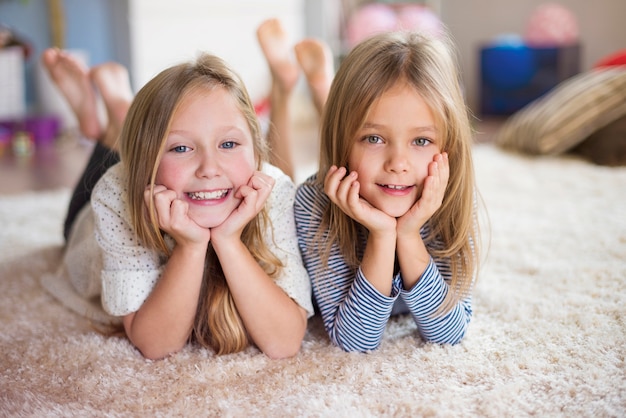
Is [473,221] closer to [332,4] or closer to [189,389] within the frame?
[189,389]

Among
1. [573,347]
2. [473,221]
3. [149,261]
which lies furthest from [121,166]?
[573,347]

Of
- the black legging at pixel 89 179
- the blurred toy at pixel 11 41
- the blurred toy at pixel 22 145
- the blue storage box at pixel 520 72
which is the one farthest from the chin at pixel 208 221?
the blue storage box at pixel 520 72

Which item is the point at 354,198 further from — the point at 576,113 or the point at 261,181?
the point at 576,113

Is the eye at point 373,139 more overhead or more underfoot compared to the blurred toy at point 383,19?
more overhead

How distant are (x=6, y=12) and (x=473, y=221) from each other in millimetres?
3285

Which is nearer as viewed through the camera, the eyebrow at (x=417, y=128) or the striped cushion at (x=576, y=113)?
the eyebrow at (x=417, y=128)

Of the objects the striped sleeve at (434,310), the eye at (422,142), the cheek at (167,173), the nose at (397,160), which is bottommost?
the striped sleeve at (434,310)

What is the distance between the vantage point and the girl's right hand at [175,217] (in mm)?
950

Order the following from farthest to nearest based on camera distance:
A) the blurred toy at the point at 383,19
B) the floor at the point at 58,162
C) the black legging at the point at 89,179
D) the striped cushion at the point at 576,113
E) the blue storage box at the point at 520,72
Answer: the blurred toy at the point at 383,19 < the blue storage box at the point at 520,72 < the floor at the point at 58,162 < the striped cushion at the point at 576,113 < the black legging at the point at 89,179

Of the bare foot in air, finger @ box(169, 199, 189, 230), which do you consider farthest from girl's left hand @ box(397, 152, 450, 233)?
the bare foot in air

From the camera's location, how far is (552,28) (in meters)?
3.73

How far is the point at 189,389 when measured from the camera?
37.6 inches

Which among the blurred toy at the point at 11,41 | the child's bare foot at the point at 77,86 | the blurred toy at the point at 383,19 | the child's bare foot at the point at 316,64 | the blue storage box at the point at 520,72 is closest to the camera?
the child's bare foot at the point at 316,64

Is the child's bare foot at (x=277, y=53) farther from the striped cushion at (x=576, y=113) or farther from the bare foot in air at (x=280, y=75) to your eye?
the striped cushion at (x=576, y=113)
